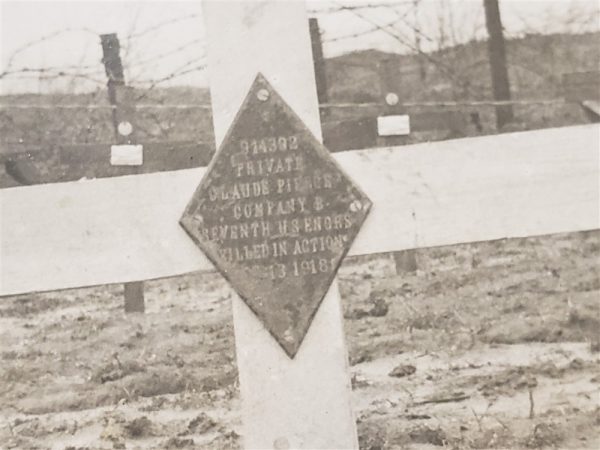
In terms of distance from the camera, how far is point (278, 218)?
1879 mm

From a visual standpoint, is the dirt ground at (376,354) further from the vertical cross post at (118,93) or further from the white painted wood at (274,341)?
the vertical cross post at (118,93)

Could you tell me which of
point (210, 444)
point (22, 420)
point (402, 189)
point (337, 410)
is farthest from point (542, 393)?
point (22, 420)

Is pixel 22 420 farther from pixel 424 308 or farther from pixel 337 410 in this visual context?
pixel 424 308

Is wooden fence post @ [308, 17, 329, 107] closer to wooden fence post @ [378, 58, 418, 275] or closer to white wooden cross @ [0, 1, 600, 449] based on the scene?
white wooden cross @ [0, 1, 600, 449]

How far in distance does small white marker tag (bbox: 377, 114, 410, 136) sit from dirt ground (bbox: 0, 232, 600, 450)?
1.32 ft

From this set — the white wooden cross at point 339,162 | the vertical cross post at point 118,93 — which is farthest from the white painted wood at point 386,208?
the vertical cross post at point 118,93

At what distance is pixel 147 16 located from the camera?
2.07 m

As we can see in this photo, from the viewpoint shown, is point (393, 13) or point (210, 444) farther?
point (393, 13)

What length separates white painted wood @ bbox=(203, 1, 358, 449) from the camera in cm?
187

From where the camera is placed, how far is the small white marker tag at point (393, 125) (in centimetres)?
198

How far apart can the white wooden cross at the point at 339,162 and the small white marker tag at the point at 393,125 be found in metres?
0.08

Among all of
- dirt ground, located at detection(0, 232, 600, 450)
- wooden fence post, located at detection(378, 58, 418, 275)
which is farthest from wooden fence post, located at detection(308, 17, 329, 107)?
dirt ground, located at detection(0, 232, 600, 450)

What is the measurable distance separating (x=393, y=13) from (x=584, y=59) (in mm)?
650

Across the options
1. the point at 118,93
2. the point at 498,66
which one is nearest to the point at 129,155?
the point at 118,93
